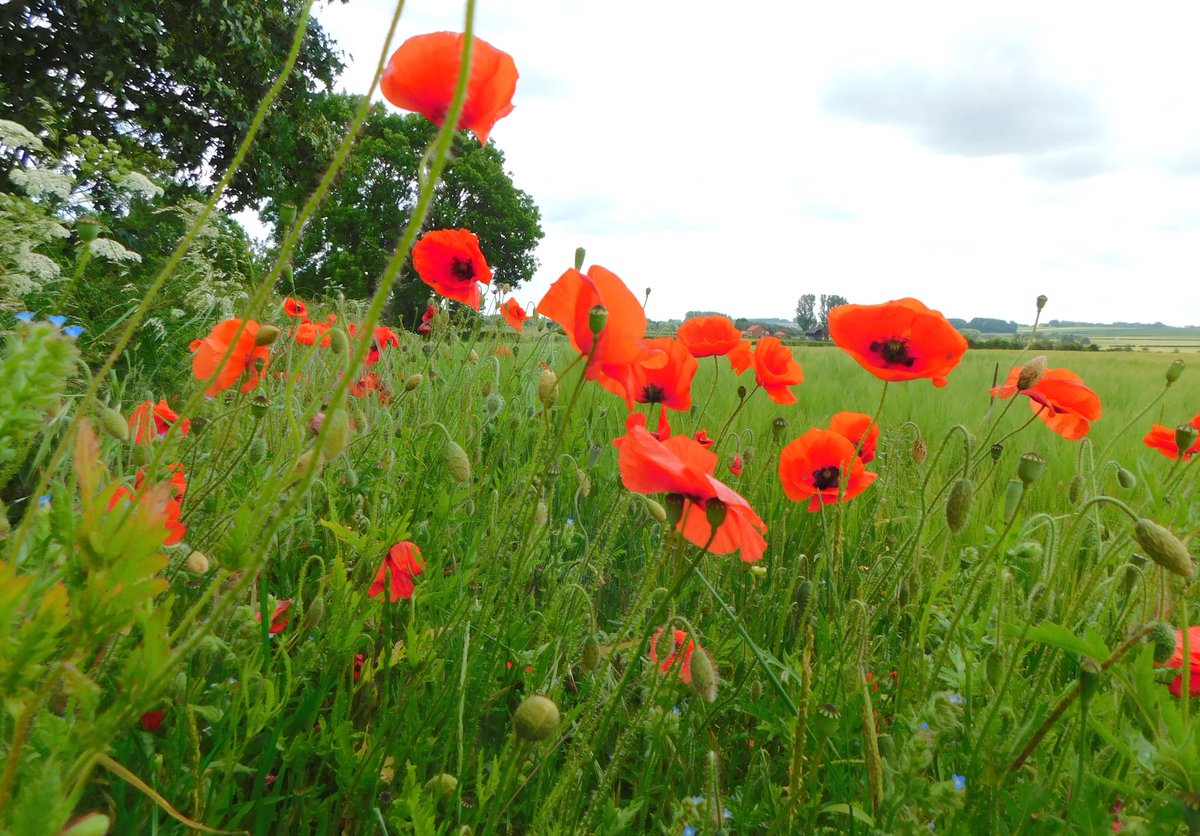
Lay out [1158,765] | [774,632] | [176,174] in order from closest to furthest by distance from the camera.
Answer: [1158,765] → [774,632] → [176,174]

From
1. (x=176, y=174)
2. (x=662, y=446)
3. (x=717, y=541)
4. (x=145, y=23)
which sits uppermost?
(x=145, y=23)

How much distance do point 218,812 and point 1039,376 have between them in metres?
1.56

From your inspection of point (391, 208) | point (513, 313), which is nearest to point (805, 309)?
point (391, 208)

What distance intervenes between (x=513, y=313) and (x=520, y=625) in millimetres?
1973

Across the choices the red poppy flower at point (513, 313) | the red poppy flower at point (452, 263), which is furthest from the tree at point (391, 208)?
the red poppy flower at point (452, 263)

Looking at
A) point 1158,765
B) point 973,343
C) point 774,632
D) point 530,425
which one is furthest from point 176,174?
point 973,343

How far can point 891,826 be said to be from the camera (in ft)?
2.63

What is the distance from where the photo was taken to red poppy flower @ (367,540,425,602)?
1.25 m

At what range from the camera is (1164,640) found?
847mm

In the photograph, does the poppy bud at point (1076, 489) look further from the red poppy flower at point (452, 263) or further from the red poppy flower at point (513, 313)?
the red poppy flower at point (513, 313)

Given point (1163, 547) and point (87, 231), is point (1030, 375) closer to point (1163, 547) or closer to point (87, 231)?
point (1163, 547)

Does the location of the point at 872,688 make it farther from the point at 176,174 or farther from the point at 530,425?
the point at 176,174

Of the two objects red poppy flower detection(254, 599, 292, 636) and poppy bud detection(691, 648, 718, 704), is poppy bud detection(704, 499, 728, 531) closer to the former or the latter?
poppy bud detection(691, 648, 718, 704)

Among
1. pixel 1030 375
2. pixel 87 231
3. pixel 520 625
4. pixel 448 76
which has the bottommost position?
pixel 520 625
